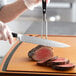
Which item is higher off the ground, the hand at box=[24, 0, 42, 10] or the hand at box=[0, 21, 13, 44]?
the hand at box=[24, 0, 42, 10]

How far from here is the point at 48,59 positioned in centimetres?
110

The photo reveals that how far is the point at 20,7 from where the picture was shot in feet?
5.31

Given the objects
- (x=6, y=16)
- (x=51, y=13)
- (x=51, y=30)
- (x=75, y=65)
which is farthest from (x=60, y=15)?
(x=75, y=65)

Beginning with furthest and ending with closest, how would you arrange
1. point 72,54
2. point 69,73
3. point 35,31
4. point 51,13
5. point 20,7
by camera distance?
point 51,13 → point 35,31 → point 20,7 → point 72,54 → point 69,73

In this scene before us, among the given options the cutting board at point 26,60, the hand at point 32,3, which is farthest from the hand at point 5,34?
the hand at point 32,3

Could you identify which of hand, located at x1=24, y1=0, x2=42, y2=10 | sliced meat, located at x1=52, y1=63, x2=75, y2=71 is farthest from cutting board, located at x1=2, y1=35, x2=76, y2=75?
hand, located at x1=24, y1=0, x2=42, y2=10

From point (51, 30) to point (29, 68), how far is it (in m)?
0.83

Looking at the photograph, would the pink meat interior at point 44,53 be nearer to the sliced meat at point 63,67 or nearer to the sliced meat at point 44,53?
the sliced meat at point 44,53

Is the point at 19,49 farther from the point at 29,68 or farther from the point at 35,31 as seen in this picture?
the point at 35,31

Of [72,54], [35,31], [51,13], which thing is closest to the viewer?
[72,54]

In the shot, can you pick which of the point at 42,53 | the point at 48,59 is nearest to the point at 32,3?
the point at 42,53

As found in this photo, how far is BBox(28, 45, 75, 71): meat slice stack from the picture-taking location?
105 centimetres

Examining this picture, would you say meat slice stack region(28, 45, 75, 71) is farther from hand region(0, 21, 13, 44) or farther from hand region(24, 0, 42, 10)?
hand region(24, 0, 42, 10)

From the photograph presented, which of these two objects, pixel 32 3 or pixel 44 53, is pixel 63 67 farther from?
pixel 32 3
